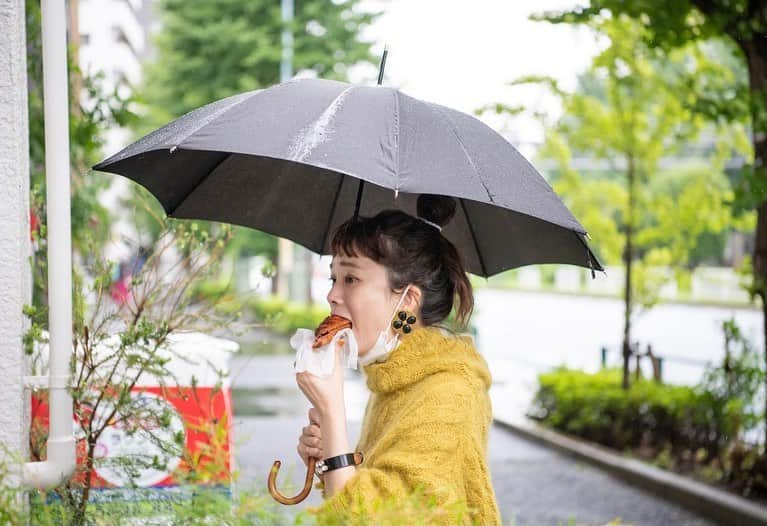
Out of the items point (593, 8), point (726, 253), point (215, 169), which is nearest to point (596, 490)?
point (593, 8)

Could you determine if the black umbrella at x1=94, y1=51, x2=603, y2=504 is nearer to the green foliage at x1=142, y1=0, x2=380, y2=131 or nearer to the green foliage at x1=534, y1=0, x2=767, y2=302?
the green foliage at x1=534, y1=0, x2=767, y2=302

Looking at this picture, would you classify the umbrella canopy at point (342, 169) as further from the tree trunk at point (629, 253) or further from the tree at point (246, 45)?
the tree at point (246, 45)

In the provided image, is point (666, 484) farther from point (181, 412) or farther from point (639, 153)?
point (181, 412)

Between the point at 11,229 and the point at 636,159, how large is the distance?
8152 millimetres

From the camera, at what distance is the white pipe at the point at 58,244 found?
2.27 m

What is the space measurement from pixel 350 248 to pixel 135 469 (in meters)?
0.84

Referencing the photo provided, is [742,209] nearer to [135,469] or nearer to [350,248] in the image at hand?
[350,248]

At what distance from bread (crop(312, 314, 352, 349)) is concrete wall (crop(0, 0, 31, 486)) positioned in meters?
0.72

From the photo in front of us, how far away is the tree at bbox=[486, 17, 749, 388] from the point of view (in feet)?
29.2

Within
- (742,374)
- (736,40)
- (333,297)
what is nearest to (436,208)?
(333,297)

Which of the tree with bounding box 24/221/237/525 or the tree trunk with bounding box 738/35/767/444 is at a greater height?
the tree trunk with bounding box 738/35/767/444

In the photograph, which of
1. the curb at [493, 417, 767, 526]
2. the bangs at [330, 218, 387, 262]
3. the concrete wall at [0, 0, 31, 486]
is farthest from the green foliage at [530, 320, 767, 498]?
the concrete wall at [0, 0, 31, 486]

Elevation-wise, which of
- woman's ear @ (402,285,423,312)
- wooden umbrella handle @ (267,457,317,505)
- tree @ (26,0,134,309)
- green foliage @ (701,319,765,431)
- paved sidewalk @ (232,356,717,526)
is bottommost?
paved sidewalk @ (232,356,717,526)

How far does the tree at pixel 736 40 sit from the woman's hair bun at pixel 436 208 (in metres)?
3.06
